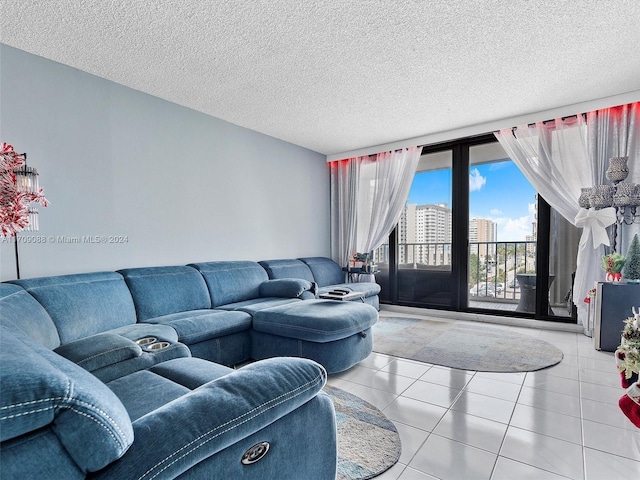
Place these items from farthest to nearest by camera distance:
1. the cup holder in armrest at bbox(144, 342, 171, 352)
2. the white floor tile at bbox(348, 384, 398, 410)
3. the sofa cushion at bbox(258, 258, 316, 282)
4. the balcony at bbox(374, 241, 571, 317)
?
1. the balcony at bbox(374, 241, 571, 317)
2. the sofa cushion at bbox(258, 258, 316, 282)
3. the white floor tile at bbox(348, 384, 398, 410)
4. the cup holder in armrest at bbox(144, 342, 171, 352)

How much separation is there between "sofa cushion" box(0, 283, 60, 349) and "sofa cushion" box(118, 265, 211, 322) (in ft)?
2.45

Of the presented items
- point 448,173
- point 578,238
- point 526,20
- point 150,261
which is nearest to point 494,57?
point 526,20

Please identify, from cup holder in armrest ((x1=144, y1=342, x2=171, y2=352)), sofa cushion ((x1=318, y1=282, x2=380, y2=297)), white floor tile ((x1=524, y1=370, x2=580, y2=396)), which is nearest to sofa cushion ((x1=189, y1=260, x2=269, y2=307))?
sofa cushion ((x1=318, y1=282, x2=380, y2=297))

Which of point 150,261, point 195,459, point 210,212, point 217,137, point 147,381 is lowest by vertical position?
point 147,381

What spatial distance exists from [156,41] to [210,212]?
6.10ft

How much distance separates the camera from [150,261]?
3303mm

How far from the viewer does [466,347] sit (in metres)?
3.33

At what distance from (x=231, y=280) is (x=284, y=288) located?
23.6 inches

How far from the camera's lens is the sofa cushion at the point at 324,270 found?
4.89 meters

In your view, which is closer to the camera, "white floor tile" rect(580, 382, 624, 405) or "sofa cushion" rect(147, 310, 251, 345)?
"white floor tile" rect(580, 382, 624, 405)

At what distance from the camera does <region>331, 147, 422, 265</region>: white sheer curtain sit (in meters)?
4.96

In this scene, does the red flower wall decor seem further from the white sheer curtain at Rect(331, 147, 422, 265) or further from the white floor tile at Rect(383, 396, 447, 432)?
the white sheer curtain at Rect(331, 147, 422, 265)

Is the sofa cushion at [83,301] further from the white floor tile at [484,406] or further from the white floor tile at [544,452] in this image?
the white floor tile at [544,452]

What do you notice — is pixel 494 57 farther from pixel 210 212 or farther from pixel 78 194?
pixel 78 194
